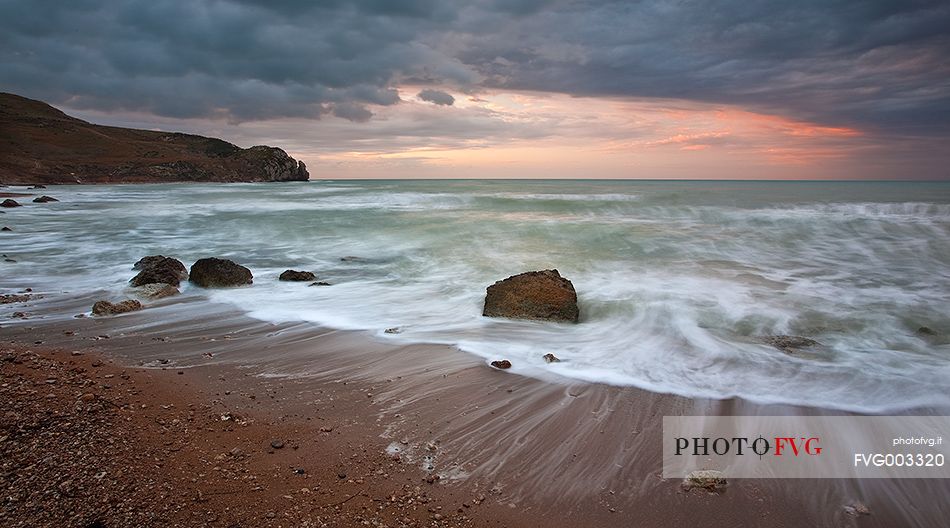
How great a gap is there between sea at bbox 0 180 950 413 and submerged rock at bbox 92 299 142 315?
2.83ft

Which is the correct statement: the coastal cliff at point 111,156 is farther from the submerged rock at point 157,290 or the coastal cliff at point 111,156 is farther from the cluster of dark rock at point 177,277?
the submerged rock at point 157,290

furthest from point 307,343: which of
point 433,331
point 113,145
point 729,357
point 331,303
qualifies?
point 113,145

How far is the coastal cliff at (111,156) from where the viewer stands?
58.6m

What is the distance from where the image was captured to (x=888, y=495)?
9.65 ft

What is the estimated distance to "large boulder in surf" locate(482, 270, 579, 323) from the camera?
634 cm

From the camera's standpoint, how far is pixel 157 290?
7.06 metres

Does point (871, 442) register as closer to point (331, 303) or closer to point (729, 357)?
Result: point (729, 357)

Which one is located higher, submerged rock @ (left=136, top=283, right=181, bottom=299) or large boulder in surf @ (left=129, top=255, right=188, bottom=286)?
large boulder in surf @ (left=129, top=255, right=188, bottom=286)

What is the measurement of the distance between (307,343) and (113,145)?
92218 millimetres

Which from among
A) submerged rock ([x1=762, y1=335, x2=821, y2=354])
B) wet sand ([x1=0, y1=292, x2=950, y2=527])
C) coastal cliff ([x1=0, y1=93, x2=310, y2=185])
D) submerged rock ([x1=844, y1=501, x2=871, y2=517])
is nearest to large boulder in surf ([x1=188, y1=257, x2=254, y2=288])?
wet sand ([x1=0, y1=292, x2=950, y2=527])

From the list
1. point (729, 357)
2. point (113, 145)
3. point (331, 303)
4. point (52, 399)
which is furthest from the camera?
point (113, 145)

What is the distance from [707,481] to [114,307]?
6.68 metres

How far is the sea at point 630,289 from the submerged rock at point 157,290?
35 cm

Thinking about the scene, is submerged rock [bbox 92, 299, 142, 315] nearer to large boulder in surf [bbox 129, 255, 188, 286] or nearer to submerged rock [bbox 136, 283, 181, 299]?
submerged rock [bbox 136, 283, 181, 299]
